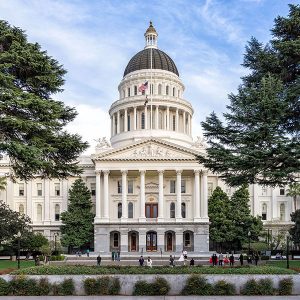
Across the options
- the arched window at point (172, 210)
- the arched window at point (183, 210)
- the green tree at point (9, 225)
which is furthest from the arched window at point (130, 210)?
the green tree at point (9, 225)

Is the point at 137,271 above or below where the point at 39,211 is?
below

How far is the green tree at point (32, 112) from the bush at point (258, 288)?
9.99 meters

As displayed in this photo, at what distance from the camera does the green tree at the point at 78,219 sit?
3169 inches

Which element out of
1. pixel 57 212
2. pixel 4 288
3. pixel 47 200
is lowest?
pixel 4 288

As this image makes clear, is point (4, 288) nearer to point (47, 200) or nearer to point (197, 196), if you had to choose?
point (197, 196)

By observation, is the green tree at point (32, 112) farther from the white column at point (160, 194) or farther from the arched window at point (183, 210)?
the arched window at point (183, 210)

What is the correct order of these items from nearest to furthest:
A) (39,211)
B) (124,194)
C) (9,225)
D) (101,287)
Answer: (101,287), (9,225), (124,194), (39,211)

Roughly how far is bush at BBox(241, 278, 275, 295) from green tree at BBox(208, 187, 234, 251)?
5656 cm

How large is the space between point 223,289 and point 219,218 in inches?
2303

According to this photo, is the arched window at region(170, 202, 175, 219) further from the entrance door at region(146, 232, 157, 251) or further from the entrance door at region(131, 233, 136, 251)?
the entrance door at region(131, 233, 136, 251)

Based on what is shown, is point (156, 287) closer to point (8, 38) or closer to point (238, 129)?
point (238, 129)

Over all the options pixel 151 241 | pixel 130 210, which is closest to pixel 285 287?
pixel 151 241

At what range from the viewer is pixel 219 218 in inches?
3152

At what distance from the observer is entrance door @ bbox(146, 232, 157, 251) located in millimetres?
80062
